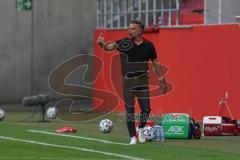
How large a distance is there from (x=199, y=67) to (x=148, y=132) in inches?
317

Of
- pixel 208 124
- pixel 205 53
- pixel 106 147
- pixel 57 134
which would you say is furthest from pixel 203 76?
pixel 106 147

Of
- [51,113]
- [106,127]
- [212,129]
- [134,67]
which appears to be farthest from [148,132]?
[51,113]

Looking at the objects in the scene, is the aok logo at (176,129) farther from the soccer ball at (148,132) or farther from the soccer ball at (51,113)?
the soccer ball at (51,113)

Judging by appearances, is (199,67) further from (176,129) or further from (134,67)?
(134,67)

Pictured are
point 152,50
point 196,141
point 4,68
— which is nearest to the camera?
point 152,50

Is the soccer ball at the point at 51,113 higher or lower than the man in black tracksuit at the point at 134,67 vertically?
lower

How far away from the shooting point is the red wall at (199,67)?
20938 mm

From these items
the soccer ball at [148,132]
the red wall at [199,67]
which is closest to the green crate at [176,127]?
the soccer ball at [148,132]

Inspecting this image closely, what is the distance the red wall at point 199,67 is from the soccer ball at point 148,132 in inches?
272

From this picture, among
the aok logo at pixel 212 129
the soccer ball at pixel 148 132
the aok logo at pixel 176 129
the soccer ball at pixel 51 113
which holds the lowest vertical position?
the soccer ball at pixel 51 113

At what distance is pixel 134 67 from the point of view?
13.8 meters

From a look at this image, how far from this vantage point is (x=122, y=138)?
15.1 meters

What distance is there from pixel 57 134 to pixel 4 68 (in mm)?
14995

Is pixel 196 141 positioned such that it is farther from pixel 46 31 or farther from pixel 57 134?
pixel 46 31
